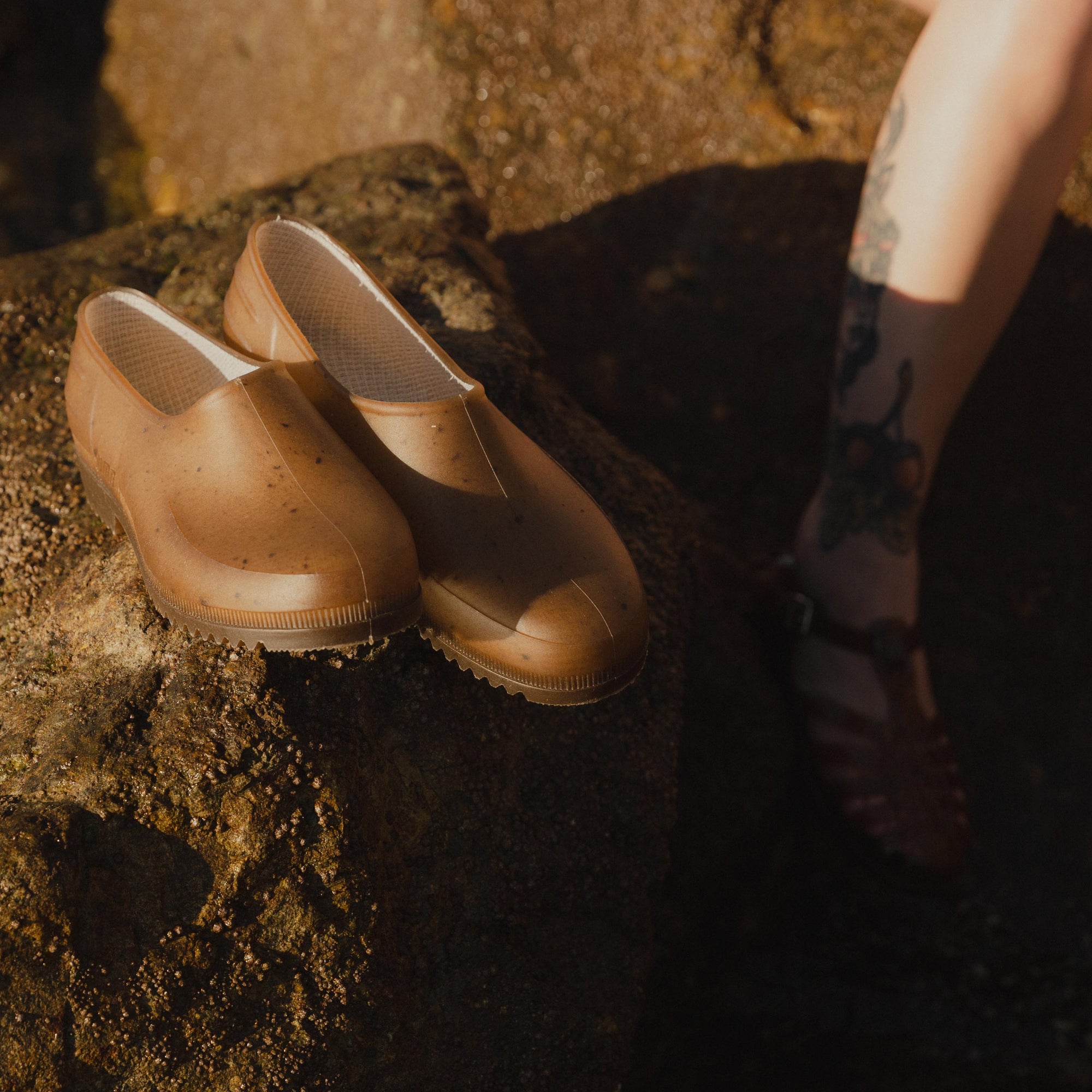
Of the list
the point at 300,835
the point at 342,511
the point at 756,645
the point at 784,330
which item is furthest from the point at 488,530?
the point at 784,330

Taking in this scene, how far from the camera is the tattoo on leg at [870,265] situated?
174 cm

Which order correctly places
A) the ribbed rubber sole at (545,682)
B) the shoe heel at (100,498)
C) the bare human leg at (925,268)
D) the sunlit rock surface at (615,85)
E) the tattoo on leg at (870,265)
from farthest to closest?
the sunlit rock surface at (615,85) → the tattoo on leg at (870,265) → the bare human leg at (925,268) → the shoe heel at (100,498) → the ribbed rubber sole at (545,682)

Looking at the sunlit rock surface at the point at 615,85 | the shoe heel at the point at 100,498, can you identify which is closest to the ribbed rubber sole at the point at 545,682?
the shoe heel at the point at 100,498

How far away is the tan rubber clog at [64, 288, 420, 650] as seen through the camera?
102 cm

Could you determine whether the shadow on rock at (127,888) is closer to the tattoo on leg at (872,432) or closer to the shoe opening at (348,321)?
the shoe opening at (348,321)

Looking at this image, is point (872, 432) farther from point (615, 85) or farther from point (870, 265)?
point (615, 85)

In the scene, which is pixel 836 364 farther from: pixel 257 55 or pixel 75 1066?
pixel 257 55

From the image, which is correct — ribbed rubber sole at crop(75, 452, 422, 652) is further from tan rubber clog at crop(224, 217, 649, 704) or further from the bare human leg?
the bare human leg

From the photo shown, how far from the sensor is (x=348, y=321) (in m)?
1.42

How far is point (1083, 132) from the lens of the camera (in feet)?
5.48

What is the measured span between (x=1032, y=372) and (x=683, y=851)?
165cm

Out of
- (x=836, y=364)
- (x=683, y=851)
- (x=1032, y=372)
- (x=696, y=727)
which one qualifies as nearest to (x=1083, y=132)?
(x=836, y=364)

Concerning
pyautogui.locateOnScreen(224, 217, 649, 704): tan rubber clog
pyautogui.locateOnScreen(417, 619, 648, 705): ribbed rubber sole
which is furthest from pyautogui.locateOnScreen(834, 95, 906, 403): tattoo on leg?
pyautogui.locateOnScreen(417, 619, 648, 705): ribbed rubber sole

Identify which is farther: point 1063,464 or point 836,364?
point 1063,464
